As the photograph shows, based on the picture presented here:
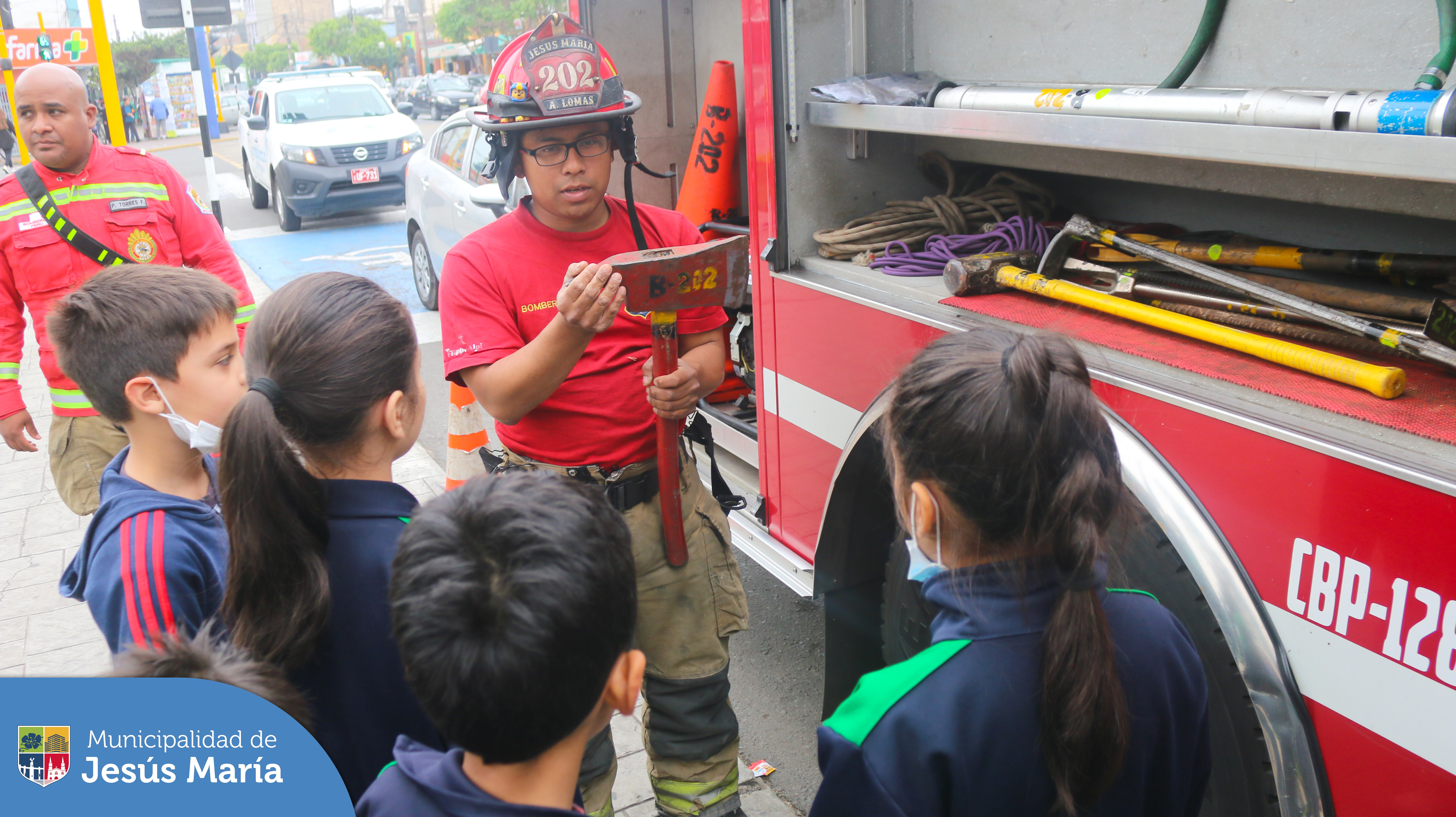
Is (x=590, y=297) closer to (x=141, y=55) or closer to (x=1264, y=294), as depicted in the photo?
(x=1264, y=294)

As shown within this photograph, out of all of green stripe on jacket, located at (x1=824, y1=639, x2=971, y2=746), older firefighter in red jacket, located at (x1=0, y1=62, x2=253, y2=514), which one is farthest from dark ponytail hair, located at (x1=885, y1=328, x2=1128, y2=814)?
older firefighter in red jacket, located at (x1=0, y1=62, x2=253, y2=514)

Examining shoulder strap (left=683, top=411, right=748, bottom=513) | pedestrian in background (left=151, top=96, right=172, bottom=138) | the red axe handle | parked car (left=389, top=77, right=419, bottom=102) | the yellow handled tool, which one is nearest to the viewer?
the yellow handled tool

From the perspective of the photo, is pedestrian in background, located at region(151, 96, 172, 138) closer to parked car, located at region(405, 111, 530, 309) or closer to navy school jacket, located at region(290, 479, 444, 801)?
parked car, located at region(405, 111, 530, 309)

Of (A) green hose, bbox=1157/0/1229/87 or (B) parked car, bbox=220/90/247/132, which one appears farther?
(B) parked car, bbox=220/90/247/132

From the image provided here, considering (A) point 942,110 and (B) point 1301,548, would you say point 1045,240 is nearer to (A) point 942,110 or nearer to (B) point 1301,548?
(A) point 942,110

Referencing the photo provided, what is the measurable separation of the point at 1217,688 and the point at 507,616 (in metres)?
1.26

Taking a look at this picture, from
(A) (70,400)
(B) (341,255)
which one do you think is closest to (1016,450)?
(A) (70,400)

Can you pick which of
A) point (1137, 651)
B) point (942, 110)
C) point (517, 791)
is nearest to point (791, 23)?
point (942, 110)

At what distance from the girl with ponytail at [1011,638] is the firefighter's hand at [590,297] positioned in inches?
32.6

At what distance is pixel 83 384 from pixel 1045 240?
7.01ft

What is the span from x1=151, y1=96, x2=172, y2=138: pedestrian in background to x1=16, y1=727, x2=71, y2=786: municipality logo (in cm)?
4046

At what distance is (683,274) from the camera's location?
2.02 metres

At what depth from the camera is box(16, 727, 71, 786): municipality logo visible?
0.88 m

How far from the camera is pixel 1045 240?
2.61m
